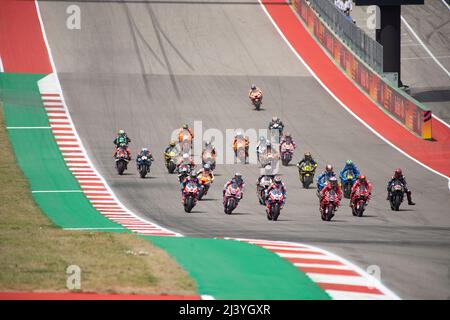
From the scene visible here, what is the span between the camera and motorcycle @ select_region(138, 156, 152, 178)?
1793 inches

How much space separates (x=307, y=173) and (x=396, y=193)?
5.87 meters

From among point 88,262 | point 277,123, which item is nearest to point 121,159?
point 277,123

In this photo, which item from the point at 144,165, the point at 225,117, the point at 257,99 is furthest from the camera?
the point at 257,99

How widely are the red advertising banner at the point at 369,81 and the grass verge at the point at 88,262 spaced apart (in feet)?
89.8

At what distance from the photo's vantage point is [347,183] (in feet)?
137

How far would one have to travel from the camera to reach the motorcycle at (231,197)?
3794cm

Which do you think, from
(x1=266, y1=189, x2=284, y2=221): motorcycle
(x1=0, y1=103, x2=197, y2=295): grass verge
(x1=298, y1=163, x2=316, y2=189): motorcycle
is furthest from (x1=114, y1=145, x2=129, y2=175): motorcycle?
(x1=0, y1=103, x2=197, y2=295): grass verge

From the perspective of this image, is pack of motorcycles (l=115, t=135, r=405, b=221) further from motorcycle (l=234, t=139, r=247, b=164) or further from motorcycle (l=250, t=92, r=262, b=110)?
motorcycle (l=250, t=92, r=262, b=110)

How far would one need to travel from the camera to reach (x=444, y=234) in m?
33.0

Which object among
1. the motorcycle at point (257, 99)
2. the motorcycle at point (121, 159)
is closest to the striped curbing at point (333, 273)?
the motorcycle at point (121, 159)

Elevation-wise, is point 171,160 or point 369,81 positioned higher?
point 369,81

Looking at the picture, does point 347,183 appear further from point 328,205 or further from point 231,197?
point 231,197
